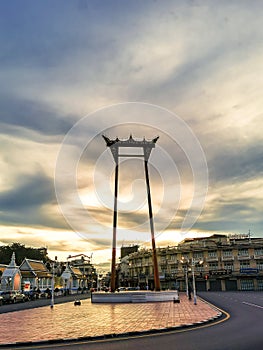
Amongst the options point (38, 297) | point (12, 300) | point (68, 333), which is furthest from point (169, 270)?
point (68, 333)

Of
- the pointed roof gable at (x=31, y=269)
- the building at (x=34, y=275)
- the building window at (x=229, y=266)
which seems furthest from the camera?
the building window at (x=229, y=266)

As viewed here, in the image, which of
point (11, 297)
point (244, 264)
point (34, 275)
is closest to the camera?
point (11, 297)

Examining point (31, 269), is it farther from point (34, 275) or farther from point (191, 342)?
point (191, 342)

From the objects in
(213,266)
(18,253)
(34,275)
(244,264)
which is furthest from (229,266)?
(18,253)

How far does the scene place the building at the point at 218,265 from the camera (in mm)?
83750

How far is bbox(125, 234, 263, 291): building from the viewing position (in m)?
83.8

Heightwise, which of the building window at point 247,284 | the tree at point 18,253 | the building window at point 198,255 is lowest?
the building window at point 247,284

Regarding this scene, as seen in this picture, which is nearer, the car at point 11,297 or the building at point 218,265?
the car at point 11,297

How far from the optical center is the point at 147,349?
37.8 ft

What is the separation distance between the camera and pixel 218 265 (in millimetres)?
88500

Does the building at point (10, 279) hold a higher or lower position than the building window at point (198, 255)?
lower

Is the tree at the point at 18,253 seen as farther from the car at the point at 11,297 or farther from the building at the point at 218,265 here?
the car at the point at 11,297

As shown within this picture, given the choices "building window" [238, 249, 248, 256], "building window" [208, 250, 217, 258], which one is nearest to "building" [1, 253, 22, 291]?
"building window" [208, 250, 217, 258]

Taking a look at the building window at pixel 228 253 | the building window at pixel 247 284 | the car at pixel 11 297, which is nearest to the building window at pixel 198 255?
the building window at pixel 228 253
